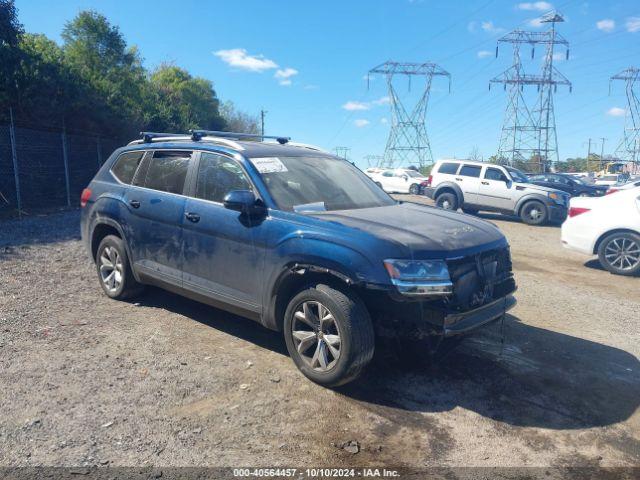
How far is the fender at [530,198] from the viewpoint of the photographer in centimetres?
1546

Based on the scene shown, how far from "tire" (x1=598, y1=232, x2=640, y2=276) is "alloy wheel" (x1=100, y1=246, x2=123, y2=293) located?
7851mm

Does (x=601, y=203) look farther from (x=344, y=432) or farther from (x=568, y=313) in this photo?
(x=344, y=432)

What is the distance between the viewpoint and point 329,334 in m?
3.78

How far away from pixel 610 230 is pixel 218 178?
23.7 ft

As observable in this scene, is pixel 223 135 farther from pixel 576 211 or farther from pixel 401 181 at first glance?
pixel 401 181

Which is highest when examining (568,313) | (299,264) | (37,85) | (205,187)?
(37,85)

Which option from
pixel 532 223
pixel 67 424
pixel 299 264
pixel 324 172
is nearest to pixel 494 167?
pixel 532 223

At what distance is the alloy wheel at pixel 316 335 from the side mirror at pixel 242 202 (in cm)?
93

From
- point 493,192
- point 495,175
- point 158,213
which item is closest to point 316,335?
point 158,213

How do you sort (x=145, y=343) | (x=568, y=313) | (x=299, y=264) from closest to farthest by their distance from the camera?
1. (x=299, y=264)
2. (x=145, y=343)
3. (x=568, y=313)

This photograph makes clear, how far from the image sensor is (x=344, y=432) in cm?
332

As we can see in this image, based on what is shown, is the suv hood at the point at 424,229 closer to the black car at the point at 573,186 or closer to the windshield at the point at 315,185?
the windshield at the point at 315,185

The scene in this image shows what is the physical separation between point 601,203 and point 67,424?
888 centimetres

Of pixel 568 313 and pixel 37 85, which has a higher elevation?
pixel 37 85
